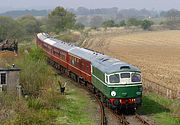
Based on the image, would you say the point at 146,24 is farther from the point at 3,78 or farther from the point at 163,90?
the point at 3,78

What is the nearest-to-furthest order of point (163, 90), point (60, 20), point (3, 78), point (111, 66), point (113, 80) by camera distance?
point (113, 80)
point (111, 66)
point (3, 78)
point (163, 90)
point (60, 20)

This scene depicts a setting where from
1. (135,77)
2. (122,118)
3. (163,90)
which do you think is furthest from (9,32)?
(122,118)

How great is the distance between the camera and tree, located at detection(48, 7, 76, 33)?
392ft

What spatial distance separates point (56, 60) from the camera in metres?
44.1

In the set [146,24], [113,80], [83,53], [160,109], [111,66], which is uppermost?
[111,66]

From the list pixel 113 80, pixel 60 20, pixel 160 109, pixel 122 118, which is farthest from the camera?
pixel 60 20

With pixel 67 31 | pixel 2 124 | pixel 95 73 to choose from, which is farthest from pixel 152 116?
pixel 67 31

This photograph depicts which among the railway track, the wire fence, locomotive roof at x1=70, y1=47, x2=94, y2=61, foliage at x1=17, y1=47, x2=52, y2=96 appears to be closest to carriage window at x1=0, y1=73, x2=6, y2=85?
foliage at x1=17, y1=47, x2=52, y2=96

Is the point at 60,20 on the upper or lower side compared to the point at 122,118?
lower

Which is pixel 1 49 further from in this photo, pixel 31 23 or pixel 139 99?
pixel 31 23

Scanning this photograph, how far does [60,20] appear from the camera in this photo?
119 meters

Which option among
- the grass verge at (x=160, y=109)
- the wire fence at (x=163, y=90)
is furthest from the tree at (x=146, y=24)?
the grass verge at (x=160, y=109)

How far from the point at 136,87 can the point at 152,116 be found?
68.7 inches

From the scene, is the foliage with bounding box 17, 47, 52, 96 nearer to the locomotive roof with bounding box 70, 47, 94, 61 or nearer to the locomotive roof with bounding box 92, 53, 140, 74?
the locomotive roof with bounding box 70, 47, 94, 61
